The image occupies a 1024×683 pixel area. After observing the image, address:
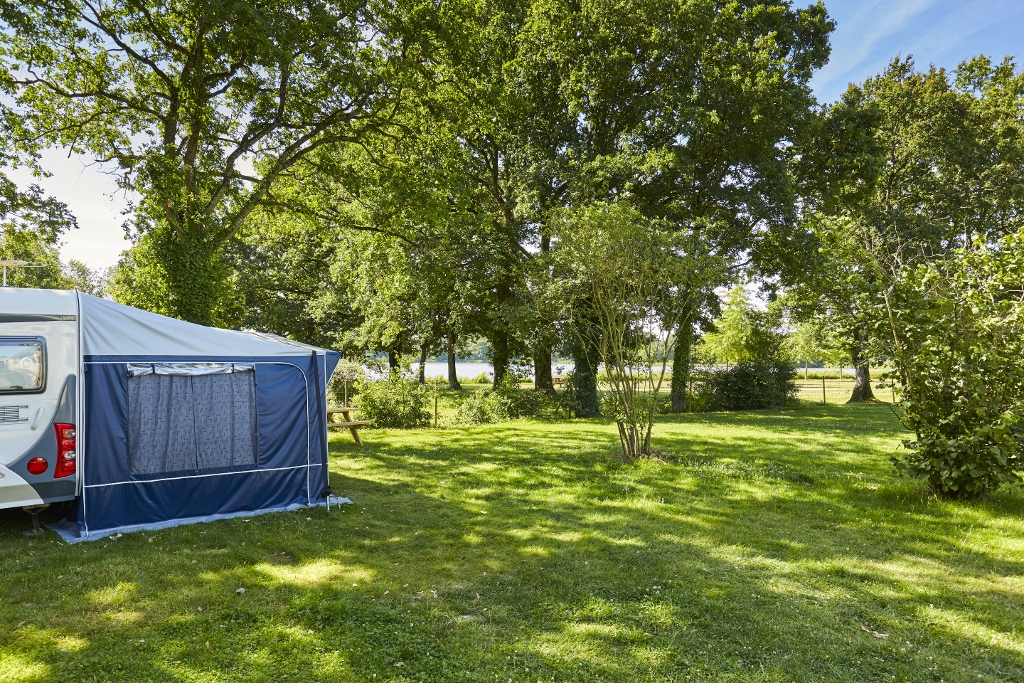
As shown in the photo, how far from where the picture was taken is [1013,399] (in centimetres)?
671

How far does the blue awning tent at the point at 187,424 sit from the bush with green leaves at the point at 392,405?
835 cm

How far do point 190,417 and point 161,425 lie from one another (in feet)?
0.97

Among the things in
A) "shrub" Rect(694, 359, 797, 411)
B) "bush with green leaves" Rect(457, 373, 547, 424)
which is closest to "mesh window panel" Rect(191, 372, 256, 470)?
"bush with green leaves" Rect(457, 373, 547, 424)

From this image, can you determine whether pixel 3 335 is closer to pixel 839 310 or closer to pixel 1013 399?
pixel 839 310

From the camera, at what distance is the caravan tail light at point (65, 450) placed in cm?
596

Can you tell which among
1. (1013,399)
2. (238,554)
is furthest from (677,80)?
(238,554)

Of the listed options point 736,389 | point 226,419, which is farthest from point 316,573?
point 736,389

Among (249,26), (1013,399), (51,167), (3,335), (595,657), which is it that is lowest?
(595,657)

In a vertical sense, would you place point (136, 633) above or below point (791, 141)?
below

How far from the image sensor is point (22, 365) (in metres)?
5.86

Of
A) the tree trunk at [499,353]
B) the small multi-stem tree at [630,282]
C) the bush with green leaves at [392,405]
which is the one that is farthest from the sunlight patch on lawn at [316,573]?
the tree trunk at [499,353]

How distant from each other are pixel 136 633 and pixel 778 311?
1056 inches

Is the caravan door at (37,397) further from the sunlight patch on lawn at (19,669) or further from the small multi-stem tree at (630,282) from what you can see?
the small multi-stem tree at (630,282)

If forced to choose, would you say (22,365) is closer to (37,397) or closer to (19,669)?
(37,397)
